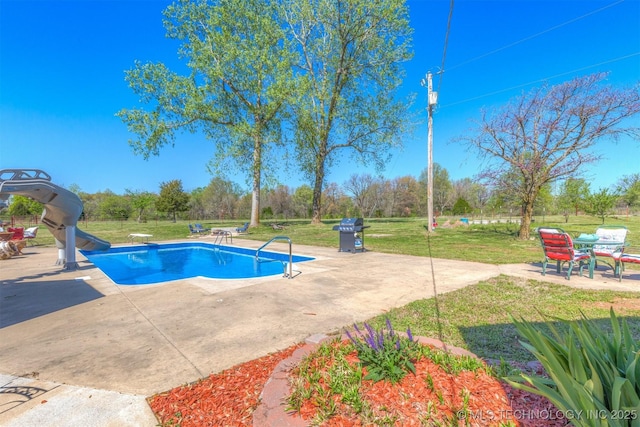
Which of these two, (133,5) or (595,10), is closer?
(595,10)

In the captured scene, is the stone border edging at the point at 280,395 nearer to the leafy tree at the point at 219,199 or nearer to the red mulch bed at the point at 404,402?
the red mulch bed at the point at 404,402

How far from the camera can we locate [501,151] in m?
11.7

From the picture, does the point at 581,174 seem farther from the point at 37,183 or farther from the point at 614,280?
the point at 37,183

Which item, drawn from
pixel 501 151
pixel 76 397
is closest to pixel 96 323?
pixel 76 397

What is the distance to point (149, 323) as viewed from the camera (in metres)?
3.39

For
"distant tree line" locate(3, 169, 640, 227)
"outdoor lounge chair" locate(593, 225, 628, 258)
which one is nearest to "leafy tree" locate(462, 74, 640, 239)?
"outdoor lounge chair" locate(593, 225, 628, 258)

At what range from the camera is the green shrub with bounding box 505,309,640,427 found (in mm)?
1204

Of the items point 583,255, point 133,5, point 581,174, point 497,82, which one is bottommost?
point 583,255

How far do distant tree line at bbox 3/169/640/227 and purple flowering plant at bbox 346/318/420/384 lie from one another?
23126 mm

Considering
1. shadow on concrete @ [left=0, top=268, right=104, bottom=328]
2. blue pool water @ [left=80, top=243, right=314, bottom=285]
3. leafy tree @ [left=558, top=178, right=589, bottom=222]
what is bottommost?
blue pool water @ [left=80, top=243, right=314, bottom=285]

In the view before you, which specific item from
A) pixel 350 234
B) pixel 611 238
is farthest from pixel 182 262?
pixel 611 238

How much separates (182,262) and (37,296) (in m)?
5.86

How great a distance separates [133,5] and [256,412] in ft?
51.8

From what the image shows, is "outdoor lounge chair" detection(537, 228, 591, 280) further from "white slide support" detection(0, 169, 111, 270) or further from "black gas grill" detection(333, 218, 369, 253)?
"white slide support" detection(0, 169, 111, 270)
